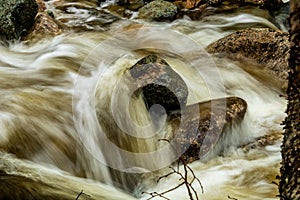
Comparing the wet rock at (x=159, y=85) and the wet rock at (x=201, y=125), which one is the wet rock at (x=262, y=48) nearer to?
the wet rock at (x=201, y=125)

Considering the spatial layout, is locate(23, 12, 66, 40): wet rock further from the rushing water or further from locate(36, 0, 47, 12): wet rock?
locate(36, 0, 47, 12): wet rock

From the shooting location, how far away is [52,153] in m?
3.97

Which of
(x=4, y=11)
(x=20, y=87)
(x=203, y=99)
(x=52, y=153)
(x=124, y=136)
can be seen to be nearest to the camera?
(x=52, y=153)

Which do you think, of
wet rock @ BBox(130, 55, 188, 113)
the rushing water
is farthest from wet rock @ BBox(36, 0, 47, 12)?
wet rock @ BBox(130, 55, 188, 113)

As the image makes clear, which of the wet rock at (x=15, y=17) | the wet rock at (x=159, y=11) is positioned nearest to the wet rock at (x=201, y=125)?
the wet rock at (x=15, y=17)

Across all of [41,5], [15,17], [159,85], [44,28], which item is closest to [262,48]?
[159,85]

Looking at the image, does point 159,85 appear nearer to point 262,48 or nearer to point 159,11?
point 262,48

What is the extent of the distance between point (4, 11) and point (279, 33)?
4.26 meters

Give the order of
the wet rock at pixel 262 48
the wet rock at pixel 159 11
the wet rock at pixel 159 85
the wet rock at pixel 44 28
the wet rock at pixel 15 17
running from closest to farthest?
the wet rock at pixel 159 85 < the wet rock at pixel 262 48 < the wet rock at pixel 15 17 < the wet rock at pixel 44 28 < the wet rock at pixel 159 11

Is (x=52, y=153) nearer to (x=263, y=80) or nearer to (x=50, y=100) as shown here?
(x=50, y=100)

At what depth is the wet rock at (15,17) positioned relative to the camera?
6699 millimetres

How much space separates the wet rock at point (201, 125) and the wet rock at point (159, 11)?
413cm

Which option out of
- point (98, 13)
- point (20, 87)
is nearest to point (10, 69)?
point (20, 87)

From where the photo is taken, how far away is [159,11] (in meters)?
8.67
